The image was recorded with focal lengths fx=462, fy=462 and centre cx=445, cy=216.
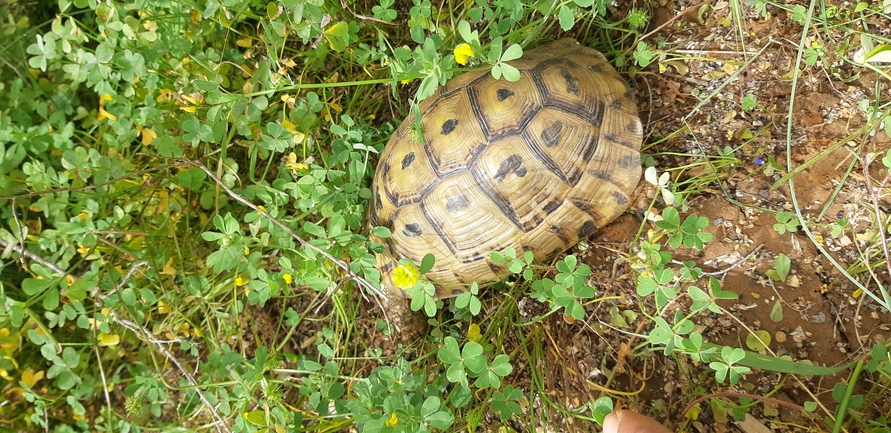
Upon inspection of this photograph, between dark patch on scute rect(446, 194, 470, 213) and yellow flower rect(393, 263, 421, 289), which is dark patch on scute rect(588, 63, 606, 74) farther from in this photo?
yellow flower rect(393, 263, 421, 289)

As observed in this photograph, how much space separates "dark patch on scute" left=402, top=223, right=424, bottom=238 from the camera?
1.95 m

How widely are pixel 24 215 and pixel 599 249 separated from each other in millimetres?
2780

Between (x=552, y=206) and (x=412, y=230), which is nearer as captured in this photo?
(x=552, y=206)

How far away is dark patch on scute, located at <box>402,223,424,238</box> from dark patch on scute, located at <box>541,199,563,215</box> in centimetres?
52

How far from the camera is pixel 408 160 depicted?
75.8 inches

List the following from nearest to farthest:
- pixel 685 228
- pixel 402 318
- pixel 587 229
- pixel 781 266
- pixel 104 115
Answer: pixel 685 228 → pixel 781 266 → pixel 587 229 → pixel 402 318 → pixel 104 115

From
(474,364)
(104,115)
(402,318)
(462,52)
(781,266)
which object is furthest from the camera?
(104,115)

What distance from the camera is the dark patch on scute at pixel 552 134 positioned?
180 cm

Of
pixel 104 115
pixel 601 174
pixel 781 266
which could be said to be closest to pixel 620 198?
pixel 601 174

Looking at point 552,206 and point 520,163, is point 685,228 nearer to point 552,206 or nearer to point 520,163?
point 552,206

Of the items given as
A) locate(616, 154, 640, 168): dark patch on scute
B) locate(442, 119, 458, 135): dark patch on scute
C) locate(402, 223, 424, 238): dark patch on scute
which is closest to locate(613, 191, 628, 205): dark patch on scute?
locate(616, 154, 640, 168): dark patch on scute

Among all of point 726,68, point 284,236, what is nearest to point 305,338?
point 284,236

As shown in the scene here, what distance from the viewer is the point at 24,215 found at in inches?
90.7

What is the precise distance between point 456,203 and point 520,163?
30cm
